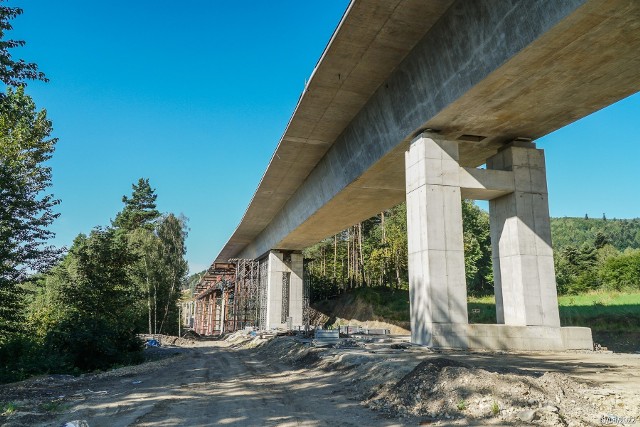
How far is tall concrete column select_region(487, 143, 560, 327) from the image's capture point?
1454 cm

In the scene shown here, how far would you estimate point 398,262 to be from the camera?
5075 centimetres

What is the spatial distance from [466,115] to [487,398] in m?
8.50

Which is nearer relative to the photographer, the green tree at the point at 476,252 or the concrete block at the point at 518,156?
the concrete block at the point at 518,156

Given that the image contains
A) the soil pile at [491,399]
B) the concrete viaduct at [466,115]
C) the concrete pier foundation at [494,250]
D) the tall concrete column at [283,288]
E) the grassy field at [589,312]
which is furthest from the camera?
the tall concrete column at [283,288]

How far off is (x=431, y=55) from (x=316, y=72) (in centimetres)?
352

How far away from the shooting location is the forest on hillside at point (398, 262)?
49278 millimetres

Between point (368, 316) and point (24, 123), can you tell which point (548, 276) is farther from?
point (368, 316)

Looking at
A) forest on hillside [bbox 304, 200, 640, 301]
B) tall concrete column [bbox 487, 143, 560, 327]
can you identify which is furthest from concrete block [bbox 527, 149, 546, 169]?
forest on hillside [bbox 304, 200, 640, 301]

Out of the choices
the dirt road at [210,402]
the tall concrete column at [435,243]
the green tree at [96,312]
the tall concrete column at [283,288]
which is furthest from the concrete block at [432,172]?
the tall concrete column at [283,288]

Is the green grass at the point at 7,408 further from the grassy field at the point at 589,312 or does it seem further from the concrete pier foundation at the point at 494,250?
the grassy field at the point at 589,312

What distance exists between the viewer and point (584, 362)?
1120 cm

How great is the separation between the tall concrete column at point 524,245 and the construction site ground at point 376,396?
6.17 feet

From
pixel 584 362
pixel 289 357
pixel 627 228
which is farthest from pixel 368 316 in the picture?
pixel 627 228

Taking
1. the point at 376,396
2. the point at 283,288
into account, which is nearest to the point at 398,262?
the point at 283,288
